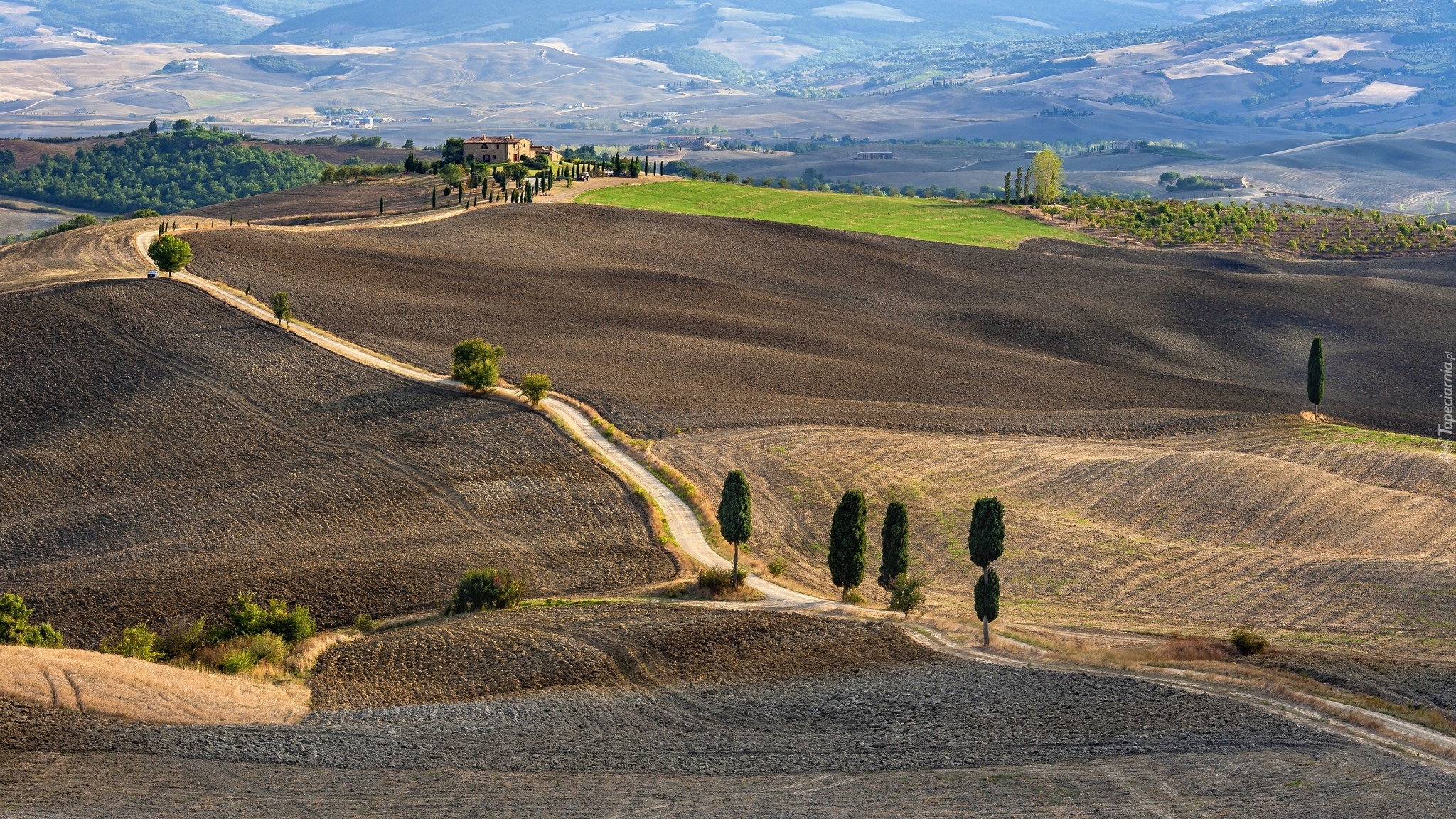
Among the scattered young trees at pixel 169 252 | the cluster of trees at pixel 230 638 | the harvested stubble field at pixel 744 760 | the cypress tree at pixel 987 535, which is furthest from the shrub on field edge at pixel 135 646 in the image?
the scattered young trees at pixel 169 252

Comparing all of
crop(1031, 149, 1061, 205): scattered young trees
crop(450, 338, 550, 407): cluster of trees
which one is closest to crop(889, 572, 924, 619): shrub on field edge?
crop(450, 338, 550, 407): cluster of trees

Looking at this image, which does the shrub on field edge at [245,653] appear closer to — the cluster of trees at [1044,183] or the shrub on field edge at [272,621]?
the shrub on field edge at [272,621]

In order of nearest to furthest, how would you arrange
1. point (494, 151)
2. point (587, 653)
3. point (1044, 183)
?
point (587, 653) < point (1044, 183) < point (494, 151)

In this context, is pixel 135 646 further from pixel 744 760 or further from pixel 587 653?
pixel 744 760

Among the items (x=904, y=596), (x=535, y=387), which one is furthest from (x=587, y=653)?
(x=535, y=387)

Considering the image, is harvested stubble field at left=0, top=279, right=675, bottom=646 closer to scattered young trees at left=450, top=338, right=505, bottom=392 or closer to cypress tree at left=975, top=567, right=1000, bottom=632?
scattered young trees at left=450, top=338, right=505, bottom=392
